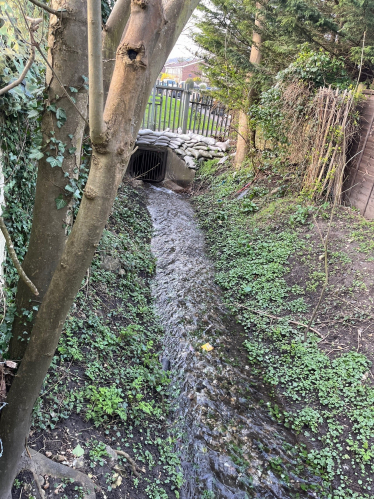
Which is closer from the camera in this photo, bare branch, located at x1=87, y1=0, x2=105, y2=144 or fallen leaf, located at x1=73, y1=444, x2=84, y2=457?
bare branch, located at x1=87, y1=0, x2=105, y2=144

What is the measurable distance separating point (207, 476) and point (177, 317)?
2125 mm

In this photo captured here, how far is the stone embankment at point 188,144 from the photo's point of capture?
10.6 metres

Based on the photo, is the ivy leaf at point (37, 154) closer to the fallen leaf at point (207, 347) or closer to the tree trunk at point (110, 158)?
the tree trunk at point (110, 158)

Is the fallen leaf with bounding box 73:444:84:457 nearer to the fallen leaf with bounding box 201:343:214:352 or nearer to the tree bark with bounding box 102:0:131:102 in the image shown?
the fallen leaf with bounding box 201:343:214:352

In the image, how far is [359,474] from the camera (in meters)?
2.80

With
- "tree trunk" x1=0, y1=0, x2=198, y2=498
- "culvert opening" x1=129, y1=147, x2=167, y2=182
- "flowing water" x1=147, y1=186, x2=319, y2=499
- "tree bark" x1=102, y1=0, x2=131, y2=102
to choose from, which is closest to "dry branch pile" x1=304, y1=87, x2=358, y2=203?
"flowing water" x1=147, y1=186, x2=319, y2=499

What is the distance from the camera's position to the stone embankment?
10.6 meters

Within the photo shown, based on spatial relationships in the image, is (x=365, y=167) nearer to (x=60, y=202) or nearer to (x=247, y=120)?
(x=247, y=120)

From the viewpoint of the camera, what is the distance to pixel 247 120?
8.86 m

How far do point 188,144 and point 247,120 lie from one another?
273cm

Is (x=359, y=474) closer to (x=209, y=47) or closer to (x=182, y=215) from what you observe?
(x=182, y=215)

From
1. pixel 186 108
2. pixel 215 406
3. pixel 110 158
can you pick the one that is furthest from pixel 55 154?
pixel 186 108

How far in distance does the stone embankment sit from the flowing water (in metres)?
5.82

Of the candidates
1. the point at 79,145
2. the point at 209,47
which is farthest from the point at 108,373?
the point at 209,47
